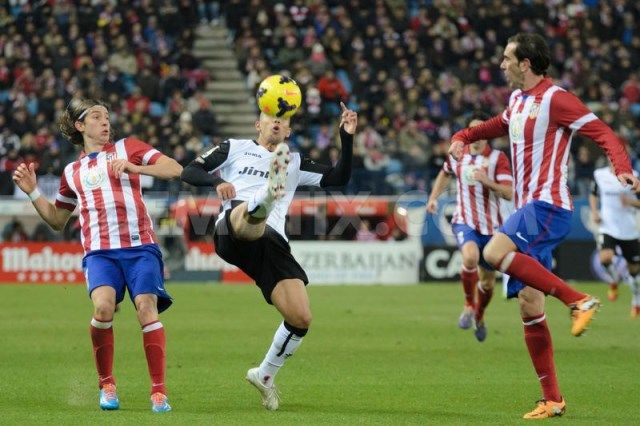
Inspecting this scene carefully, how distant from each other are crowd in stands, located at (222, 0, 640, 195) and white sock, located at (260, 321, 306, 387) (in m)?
16.2

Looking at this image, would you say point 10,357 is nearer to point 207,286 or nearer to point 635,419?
point 635,419

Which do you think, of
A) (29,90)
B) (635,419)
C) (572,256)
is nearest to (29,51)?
(29,90)

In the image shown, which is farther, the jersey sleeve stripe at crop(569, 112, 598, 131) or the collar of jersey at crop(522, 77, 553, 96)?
the collar of jersey at crop(522, 77, 553, 96)

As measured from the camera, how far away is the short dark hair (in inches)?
328

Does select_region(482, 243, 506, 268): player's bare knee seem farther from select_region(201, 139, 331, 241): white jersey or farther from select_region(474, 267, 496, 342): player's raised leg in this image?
select_region(474, 267, 496, 342): player's raised leg

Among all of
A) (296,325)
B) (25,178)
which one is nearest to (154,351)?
(296,325)

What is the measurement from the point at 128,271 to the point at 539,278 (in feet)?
9.63

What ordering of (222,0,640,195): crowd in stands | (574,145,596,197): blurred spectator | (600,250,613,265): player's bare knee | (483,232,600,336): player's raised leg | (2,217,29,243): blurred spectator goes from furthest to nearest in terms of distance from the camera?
(222,0,640,195): crowd in stands, (574,145,596,197): blurred spectator, (2,217,29,243): blurred spectator, (600,250,613,265): player's bare knee, (483,232,600,336): player's raised leg

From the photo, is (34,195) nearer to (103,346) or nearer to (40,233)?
(103,346)

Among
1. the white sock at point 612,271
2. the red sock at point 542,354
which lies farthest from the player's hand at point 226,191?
the white sock at point 612,271

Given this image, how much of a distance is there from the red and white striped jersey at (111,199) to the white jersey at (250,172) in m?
0.52

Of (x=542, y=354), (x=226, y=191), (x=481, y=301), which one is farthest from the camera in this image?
(x=481, y=301)

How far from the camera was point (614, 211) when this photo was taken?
1806 centimetres

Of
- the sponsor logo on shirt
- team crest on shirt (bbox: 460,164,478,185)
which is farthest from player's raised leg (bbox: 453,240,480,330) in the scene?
the sponsor logo on shirt
